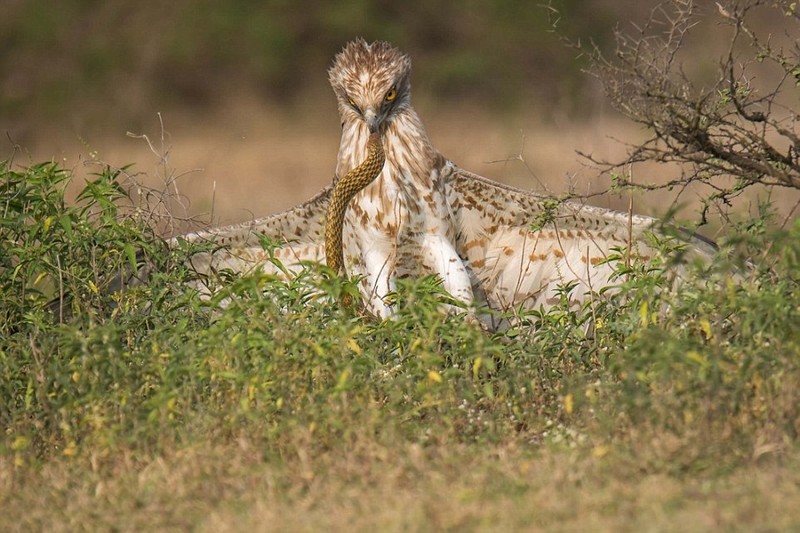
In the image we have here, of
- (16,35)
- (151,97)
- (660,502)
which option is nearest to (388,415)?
(660,502)

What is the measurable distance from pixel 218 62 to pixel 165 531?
53.8ft

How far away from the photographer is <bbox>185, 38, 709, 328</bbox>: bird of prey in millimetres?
6477

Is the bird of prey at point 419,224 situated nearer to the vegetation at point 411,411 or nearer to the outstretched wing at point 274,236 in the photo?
the outstretched wing at point 274,236

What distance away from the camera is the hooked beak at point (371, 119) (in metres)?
6.30

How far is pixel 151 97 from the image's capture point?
1889cm

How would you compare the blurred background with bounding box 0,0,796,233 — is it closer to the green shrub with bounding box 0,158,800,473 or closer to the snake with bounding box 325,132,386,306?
the snake with bounding box 325,132,386,306

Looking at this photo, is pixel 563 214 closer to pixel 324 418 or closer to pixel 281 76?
pixel 324 418

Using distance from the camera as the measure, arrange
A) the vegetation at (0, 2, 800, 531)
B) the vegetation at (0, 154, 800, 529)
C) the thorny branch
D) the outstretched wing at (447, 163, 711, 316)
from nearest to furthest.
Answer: the vegetation at (0, 2, 800, 531), the vegetation at (0, 154, 800, 529), the thorny branch, the outstretched wing at (447, 163, 711, 316)

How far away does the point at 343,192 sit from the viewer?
6.14 m

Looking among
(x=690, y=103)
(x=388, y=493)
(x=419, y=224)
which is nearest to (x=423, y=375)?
(x=388, y=493)

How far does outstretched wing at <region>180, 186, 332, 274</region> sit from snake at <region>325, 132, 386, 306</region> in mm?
332

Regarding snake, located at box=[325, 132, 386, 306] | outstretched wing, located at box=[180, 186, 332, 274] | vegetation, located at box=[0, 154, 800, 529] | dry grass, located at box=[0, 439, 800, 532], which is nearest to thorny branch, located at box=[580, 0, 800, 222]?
vegetation, located at box=[0, 154, 800, 529]

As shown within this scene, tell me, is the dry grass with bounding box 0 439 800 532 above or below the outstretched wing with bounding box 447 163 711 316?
below

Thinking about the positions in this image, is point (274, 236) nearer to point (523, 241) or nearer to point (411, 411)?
point (523, 241)
